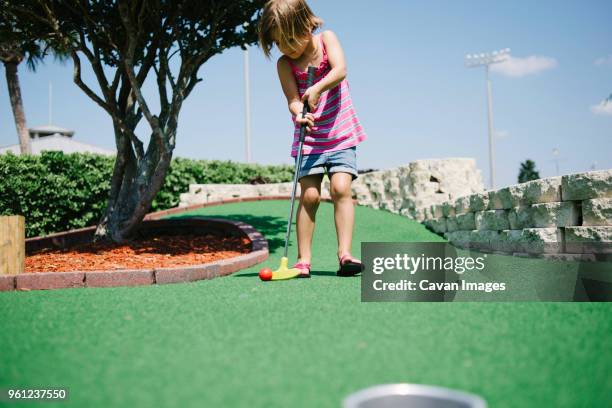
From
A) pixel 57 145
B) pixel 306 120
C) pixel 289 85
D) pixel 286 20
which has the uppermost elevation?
pixel 57 145

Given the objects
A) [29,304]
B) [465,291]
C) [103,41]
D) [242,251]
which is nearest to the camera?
[465,291]

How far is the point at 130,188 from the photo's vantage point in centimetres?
578

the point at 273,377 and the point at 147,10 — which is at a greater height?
the point at 147,10

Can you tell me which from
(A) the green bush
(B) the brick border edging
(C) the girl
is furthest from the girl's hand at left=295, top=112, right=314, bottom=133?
(A) the green bush

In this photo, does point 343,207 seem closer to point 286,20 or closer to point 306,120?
point 306,120

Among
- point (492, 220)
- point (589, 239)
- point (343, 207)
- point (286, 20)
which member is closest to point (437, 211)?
point (492, 220)

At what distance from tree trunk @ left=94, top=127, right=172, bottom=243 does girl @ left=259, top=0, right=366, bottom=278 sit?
266cm

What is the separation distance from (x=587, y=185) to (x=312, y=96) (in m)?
2.39

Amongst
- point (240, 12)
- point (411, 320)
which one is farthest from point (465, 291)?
point (240, 12)

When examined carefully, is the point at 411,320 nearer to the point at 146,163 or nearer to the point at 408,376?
the point at 408,376

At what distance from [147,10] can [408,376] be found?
18.3ft

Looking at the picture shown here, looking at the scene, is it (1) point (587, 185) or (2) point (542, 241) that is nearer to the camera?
(1) point (587, 185)

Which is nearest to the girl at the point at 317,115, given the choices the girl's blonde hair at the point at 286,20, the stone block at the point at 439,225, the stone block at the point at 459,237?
the girl's blonde hair at the point at 286,20

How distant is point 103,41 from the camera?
224 inches
